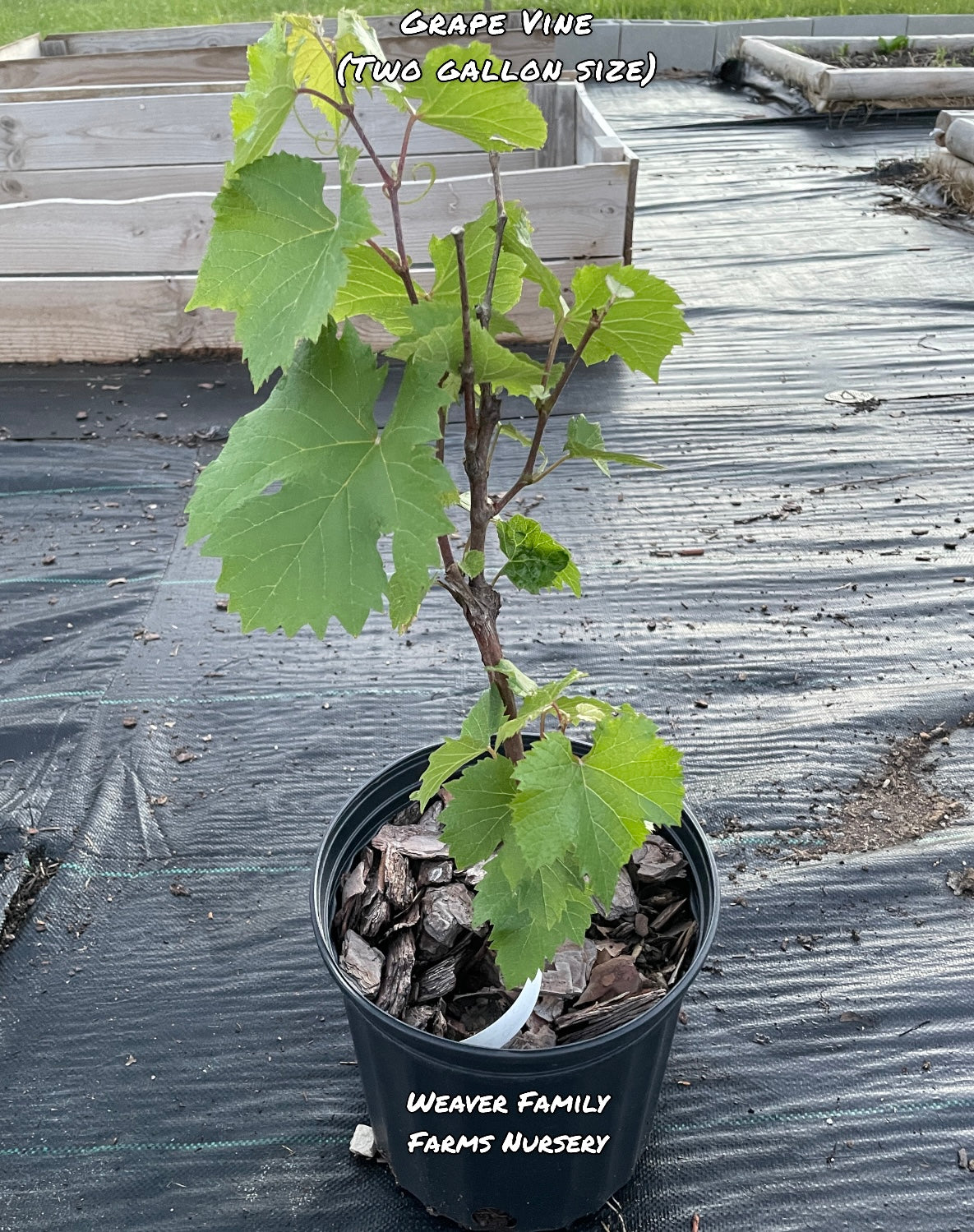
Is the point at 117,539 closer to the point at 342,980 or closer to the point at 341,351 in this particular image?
the point at 342,980

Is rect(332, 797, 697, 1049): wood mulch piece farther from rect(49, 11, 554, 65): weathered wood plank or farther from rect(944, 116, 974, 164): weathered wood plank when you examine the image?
rect(49, 11, 554, 65): weathered wood plank

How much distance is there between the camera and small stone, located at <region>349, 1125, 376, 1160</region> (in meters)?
1.40

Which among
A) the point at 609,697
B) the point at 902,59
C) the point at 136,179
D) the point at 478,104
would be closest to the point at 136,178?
the point at 136,179

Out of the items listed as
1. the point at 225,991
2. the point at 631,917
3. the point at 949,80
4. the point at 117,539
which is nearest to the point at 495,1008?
the point at 631,917

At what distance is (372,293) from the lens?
881 mm

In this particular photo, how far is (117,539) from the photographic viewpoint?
2.67m

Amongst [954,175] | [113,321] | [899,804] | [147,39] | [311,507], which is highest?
[147,39]

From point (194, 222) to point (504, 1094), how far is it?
3472 mm

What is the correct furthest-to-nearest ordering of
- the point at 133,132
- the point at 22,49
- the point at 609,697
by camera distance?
the point at 22,49 → the point at 133,132 → the point at 609,697

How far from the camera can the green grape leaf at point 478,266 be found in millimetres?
843

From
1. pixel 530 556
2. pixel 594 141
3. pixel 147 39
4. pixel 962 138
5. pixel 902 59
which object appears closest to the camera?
pixel 530 556

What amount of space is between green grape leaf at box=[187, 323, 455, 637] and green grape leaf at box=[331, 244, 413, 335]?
0.09 m

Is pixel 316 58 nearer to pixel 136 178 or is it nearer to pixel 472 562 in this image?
pixel 472 562

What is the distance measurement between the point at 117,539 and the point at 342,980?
76.3 inches
